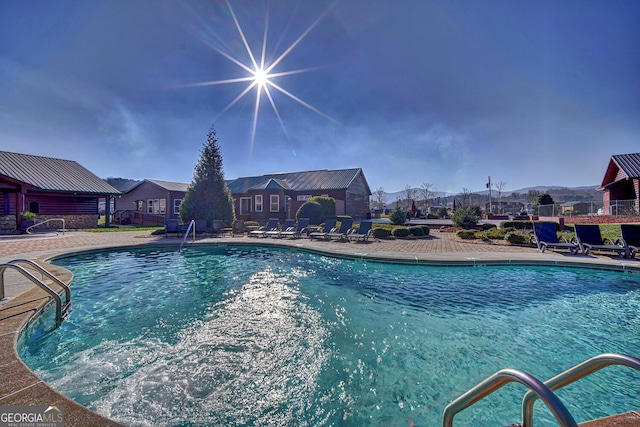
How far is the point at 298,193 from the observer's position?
28.9 m

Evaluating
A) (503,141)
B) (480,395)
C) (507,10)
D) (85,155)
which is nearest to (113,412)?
(480,395)

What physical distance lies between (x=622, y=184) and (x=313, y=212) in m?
23.4

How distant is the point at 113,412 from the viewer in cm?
266

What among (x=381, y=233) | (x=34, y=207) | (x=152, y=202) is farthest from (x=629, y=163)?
(x=34, y=207)

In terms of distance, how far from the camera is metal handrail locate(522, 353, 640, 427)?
1.15 m

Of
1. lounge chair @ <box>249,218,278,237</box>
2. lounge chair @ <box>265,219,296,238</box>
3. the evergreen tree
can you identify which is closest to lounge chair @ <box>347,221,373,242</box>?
lounge chair @ <box>265,219,296,238</box>

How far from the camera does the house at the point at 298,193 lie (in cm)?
2753

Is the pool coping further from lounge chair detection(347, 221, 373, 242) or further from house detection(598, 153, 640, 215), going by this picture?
house detection(598, 153, 640, 215)

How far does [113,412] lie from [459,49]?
605 inches

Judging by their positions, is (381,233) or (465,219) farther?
(465,219)

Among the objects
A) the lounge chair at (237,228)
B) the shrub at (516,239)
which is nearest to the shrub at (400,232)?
the shrub at (516,239)

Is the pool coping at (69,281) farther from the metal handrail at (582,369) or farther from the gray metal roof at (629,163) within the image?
the gray metal roof at (629,163)

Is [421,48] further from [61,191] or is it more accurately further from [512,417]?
[61,191]

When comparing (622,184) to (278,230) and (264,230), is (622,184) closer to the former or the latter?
(278,230)
